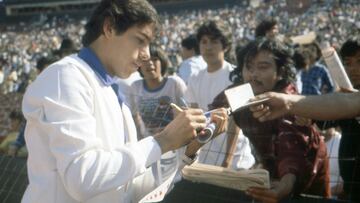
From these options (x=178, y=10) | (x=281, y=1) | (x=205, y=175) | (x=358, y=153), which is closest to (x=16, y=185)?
(x=205, y=175)

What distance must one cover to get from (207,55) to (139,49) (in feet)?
8.09

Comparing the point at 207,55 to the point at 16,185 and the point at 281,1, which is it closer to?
the point at 16,185

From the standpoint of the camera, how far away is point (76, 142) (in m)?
1.52

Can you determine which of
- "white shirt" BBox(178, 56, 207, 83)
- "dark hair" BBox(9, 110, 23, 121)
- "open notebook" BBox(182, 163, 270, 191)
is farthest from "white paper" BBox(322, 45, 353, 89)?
"dark hair" BBox(9, 110, 23, 121)

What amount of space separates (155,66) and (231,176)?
7.47 feet

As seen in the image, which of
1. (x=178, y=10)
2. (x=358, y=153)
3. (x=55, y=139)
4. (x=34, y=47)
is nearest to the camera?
(x=55, y=139)

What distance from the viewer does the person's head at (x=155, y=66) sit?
418cm

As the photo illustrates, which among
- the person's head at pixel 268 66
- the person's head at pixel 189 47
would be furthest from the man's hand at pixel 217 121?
the person's head at pixel 189 47

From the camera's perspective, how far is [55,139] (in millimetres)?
1536

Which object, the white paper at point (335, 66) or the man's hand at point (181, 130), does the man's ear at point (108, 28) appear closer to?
the man's hand at point (181, 130)

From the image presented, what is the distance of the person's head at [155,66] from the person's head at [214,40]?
36 centimetres

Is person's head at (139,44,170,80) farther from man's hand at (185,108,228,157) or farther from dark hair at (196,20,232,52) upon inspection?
man's hand at (185,108,228,157)

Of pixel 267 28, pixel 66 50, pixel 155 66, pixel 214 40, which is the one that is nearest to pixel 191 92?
pixel 155 66

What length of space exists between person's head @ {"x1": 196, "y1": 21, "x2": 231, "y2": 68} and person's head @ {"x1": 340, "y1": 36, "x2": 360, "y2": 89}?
1149 millimetres
